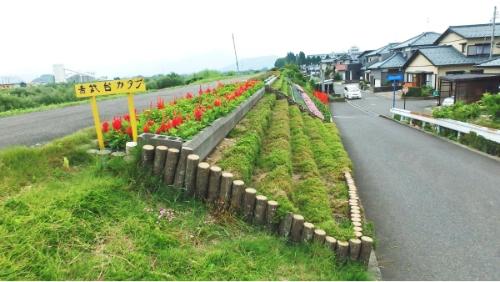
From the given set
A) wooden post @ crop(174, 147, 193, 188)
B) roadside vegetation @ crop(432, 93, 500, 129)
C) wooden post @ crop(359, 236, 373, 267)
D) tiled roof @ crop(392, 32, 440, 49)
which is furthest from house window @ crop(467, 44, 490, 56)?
wooden post @ crop(174, 147, 193, 188)

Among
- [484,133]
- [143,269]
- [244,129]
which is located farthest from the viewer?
[484,133]

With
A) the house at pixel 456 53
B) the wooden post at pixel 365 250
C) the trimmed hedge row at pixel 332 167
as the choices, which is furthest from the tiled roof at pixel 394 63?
the wooden post at pixel 365 250

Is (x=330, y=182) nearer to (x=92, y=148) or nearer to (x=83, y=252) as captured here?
(x=92, y=148)

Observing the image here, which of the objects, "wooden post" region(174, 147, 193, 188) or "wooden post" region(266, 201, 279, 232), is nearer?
"wooden post" region(266, 201, 279, 232)

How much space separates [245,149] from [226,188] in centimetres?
186

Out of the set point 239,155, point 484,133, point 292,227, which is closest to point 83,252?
point 292,227

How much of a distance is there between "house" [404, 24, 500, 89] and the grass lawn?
37.6m

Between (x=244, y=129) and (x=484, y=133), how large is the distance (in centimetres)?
895

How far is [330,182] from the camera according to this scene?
7.82 m

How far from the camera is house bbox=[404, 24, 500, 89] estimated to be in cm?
3609

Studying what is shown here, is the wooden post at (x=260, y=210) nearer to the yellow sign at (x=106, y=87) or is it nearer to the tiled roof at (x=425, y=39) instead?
the yellow sign at (x=106, y=87)

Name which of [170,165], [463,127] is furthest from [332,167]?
[463,127]

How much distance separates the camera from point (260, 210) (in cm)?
500

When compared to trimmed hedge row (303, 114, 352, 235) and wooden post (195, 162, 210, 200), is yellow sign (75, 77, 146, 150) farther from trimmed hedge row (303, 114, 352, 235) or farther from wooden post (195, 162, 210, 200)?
trimmed hedge row (303, 114, 352, 235)
